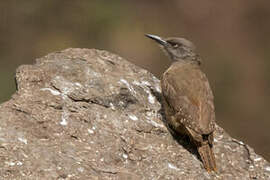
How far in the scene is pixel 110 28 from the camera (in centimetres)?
1658

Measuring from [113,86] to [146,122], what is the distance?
518 millimetres

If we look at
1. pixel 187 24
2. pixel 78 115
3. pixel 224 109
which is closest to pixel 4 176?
pixel 78 115

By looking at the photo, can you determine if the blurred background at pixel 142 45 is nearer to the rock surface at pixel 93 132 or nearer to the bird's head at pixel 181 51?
the bird's head at pixel 181 51

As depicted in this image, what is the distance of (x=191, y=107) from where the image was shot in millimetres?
9133

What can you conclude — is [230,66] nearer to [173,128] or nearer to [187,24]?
[187,24]

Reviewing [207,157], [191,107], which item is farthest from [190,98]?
[207,157]

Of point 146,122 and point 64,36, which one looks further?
point 64,36

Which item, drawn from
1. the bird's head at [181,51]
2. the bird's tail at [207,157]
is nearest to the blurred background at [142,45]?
the bird's head at [181,51]

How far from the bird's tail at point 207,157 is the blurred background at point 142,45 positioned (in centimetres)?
613

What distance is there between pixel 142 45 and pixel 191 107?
7.39 m

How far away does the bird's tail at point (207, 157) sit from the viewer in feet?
28.0

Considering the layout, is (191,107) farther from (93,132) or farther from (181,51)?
(181,51)

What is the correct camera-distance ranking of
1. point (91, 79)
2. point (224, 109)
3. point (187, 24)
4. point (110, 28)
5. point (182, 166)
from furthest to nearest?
point (187, 24) → point (110, 28) → point (224, 109) → point (91, 79) → point (182, 166)

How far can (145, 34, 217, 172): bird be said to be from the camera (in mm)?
8690
